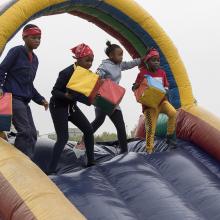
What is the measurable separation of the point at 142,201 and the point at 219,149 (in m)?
1.26

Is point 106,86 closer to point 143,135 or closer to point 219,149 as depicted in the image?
point 219,149

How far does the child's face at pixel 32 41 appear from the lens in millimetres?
4355

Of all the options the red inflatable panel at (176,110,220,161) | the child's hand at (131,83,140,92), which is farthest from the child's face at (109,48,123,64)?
the red inflatable panel at (176,110,220,161)

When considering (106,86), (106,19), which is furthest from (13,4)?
(106,19)

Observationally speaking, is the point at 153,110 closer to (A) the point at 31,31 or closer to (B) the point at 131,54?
(B) the point at 131,54

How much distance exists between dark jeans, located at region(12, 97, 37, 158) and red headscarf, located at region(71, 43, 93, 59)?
2.10ft

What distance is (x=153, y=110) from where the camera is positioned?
4953 mm

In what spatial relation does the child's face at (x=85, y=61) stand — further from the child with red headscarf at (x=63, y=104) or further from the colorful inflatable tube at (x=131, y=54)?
the colorful inflatable tube at (x=131, y=54)

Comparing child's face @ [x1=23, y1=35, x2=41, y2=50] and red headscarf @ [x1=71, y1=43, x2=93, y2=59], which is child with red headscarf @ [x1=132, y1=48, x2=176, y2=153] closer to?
red headscarf @ [x1=71, y1=43, x2=93, y2=59]

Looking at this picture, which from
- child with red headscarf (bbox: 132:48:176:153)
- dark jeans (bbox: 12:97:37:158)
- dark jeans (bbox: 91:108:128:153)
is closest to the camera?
dark jeans (bbox: 12:97:37:158)

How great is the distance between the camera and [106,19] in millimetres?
5633

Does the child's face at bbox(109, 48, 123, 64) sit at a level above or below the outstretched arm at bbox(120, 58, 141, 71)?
above

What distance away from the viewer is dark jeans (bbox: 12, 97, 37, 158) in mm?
4125

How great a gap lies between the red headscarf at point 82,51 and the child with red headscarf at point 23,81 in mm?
339
